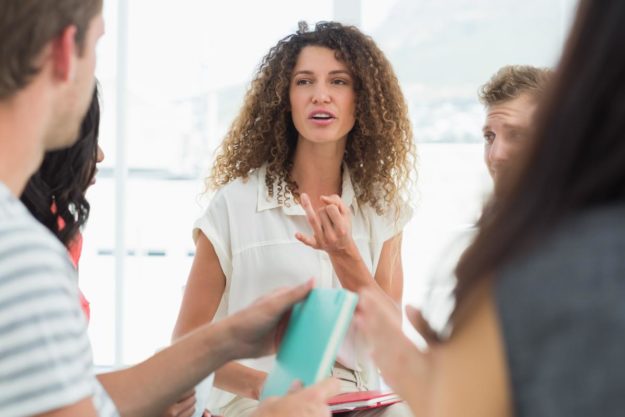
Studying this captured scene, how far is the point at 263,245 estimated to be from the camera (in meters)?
2.34

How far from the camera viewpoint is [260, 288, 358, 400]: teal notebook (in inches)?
44.7

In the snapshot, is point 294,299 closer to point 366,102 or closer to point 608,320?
point 608,320

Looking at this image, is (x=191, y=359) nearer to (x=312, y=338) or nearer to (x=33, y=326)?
(x=312, y=338)

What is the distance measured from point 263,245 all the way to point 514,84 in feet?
2.67

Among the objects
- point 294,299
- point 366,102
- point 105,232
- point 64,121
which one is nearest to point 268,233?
point 366,102

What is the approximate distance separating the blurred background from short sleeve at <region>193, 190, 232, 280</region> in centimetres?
262

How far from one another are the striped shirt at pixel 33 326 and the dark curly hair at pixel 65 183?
0.59 m

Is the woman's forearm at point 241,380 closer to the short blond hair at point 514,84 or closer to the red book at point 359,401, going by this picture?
the red book at point 359,401

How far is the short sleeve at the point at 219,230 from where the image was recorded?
2318mm

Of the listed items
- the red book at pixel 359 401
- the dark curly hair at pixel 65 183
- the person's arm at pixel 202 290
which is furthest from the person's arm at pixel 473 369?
the person's arm at pixel 202 290

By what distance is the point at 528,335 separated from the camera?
1.99 ft

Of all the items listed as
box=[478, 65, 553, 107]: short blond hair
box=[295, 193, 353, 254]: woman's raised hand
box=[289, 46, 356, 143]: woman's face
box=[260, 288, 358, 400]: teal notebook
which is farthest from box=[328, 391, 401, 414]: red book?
box=[478, 65, 553, 107]: short blond hair

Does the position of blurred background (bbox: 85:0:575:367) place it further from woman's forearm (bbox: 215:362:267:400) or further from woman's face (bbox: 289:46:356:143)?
woman's forearm (bbox: 215:362:267:400)

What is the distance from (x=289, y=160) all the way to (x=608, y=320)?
198 cm
